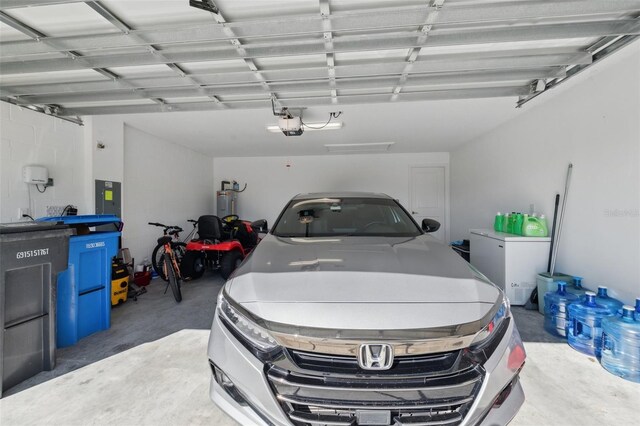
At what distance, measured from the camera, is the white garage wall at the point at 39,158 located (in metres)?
2.85

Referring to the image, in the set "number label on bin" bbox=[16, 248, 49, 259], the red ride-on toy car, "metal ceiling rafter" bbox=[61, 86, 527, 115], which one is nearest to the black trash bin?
"number label on bin" bbox=[16, 248, 49, 259]

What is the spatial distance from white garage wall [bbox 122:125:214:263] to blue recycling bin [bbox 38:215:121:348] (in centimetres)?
198

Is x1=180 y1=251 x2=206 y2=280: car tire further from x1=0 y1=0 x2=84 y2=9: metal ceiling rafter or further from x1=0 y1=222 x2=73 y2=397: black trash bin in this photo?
x1=0 y1=0 x2=84 y2=9: metal ceiling rafter

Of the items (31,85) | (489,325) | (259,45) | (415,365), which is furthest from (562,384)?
(31,85)

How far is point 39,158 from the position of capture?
3166 millimetres

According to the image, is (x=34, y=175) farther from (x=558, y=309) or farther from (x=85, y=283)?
(x=558, y=309)

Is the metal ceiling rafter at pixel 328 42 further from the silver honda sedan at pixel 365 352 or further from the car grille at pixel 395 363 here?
the car grille at pixel 395 363

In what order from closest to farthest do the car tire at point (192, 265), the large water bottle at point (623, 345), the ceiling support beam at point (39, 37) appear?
the ceiling support beam at point (39, 37) < the large water bottle at point (623, 345) < the car tire at point (192, 265)

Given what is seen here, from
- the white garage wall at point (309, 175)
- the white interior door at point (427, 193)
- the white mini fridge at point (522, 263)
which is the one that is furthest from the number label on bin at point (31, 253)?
the white interior door at point (427, 193)

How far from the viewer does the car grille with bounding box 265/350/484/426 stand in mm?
929

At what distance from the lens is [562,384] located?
184 centimetres

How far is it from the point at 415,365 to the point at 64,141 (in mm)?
4695

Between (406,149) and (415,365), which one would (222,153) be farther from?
(415,365)

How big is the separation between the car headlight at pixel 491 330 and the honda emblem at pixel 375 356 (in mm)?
338
